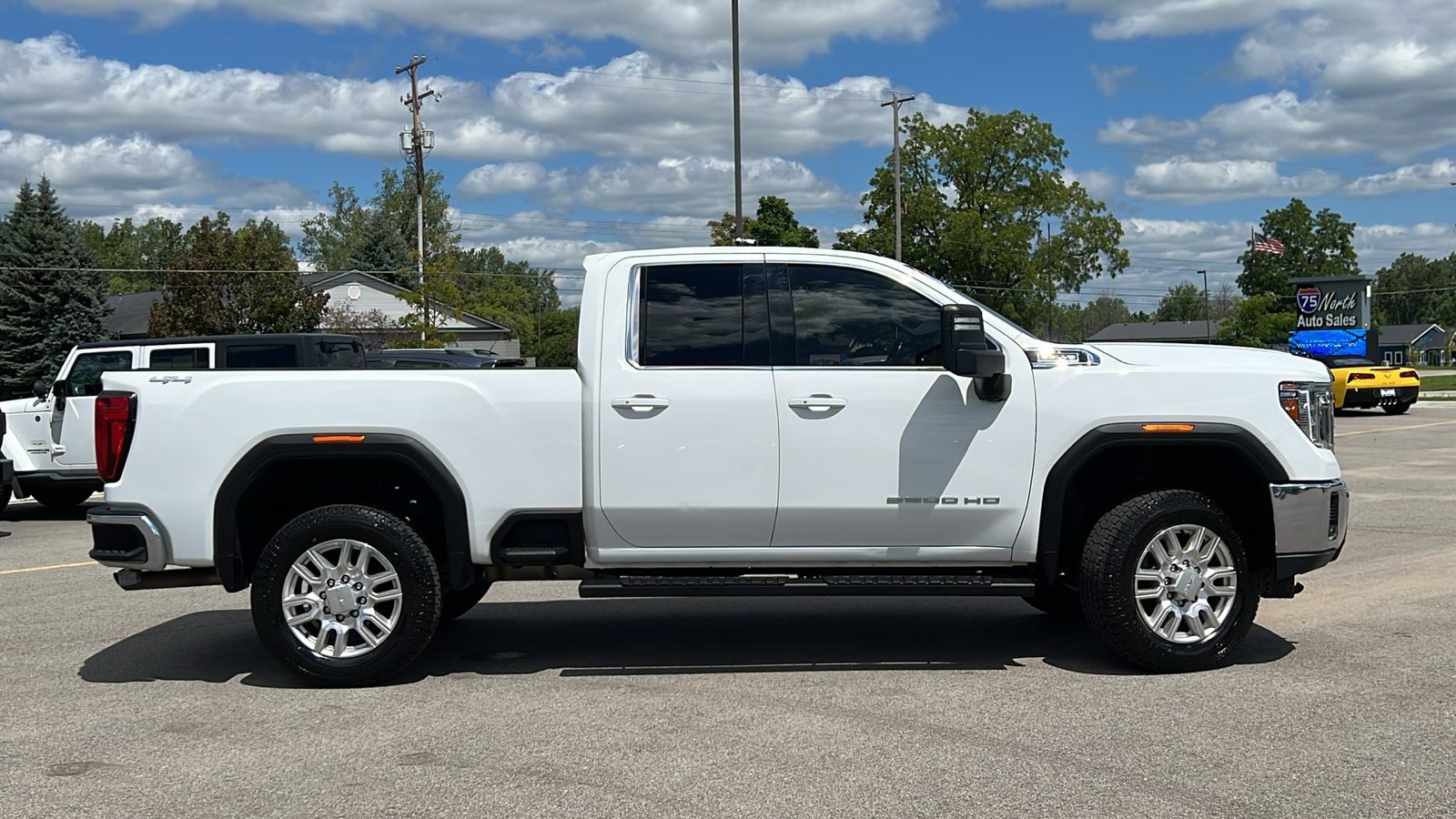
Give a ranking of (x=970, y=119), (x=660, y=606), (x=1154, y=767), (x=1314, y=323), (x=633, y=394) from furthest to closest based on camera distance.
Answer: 1. (x=970, y=119)
2. (x=1314, y=323)
3. (x=660, y=606)
4. (x=633, y=394)
5. (x=1154, y=767)

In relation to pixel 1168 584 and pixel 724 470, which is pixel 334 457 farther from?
pixel 1168 584

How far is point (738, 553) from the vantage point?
6438mm

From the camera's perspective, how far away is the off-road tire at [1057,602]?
25.6 feet

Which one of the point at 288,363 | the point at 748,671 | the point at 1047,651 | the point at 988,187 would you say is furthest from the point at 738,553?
the point at 988,187

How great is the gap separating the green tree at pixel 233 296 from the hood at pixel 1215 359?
45194 millimetres

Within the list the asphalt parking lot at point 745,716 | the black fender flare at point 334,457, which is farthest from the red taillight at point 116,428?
the asphalt parking lot at point 745,716

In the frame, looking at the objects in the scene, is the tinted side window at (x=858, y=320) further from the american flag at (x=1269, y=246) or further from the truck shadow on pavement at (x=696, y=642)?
the american flag at (x=1269, y=246)

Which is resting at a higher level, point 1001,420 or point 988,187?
point 988,187

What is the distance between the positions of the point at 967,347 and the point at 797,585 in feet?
4.62

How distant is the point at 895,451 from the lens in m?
6.35

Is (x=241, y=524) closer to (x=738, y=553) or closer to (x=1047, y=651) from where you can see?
(x=738, y=553)

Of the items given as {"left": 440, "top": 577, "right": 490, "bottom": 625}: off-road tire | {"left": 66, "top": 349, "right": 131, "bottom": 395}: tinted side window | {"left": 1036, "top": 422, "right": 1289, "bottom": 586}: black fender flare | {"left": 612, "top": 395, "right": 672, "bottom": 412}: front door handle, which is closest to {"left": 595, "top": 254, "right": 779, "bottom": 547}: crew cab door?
{"left": 612, "top": 395, "right": 672, "bottom": 412}: front door handle

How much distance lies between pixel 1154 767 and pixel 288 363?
34.5 feet

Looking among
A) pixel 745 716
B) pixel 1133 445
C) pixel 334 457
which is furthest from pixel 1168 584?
pixel 334 457
